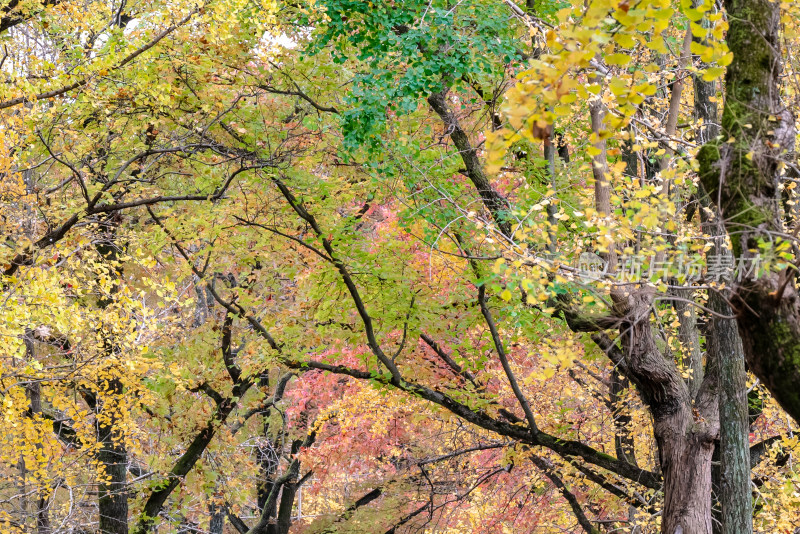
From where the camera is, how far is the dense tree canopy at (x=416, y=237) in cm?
468

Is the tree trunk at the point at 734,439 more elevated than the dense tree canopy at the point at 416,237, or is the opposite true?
the dense tree canopy at the point at 416,237

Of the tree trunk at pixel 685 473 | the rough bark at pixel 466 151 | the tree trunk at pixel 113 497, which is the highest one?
the rough bark at pixel 466 151

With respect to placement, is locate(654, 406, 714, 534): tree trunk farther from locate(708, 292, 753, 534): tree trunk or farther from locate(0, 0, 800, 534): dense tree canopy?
locate(708, 292, 753, 534): tree trunk

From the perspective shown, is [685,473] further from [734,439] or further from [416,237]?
[416,237]

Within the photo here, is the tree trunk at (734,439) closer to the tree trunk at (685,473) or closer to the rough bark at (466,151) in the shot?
the tree trunk at (685,473)

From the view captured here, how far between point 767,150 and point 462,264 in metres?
6.24

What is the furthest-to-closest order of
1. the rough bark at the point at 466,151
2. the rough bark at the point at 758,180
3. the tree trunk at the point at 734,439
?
the rough bark at the point at 466,151 < the tree trunk at the point at 734,439 < the rough bark at the point at 758,180

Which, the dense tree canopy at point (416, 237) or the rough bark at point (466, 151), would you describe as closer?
the dense tree canopy at point (416, 237)

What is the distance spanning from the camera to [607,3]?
248cm

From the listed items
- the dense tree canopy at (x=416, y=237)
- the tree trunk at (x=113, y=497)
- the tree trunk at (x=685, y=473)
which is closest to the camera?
the dense tree canopy at (x=416, y=237)

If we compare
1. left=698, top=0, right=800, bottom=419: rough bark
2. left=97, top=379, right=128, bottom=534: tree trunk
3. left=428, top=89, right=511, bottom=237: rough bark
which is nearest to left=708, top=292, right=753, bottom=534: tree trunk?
left=428, top=89, right=511, bottom=237: rough bark

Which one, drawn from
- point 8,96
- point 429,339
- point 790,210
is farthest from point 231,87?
point 790,210

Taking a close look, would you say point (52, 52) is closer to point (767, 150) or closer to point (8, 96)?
point (8, 96)

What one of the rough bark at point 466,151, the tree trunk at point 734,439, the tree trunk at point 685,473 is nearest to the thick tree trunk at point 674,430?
the tree trunk at point 685,473
